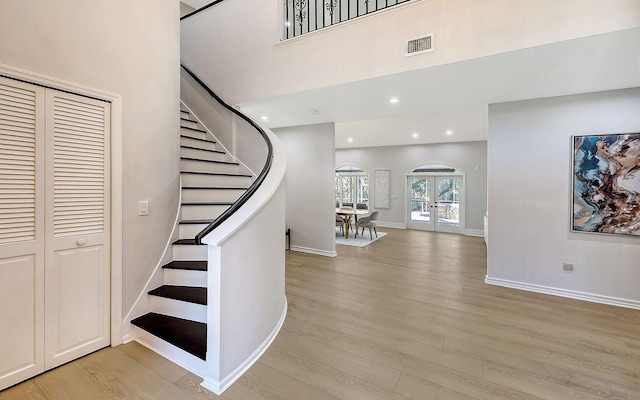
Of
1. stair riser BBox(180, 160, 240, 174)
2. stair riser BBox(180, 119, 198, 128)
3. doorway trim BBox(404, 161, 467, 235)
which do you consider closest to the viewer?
stair riser BBox(180, 160, 240, 174)

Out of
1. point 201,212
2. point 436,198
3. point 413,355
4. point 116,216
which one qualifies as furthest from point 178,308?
point 436,198

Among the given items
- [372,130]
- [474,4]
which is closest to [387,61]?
[474,4]

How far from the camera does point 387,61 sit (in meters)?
3.11

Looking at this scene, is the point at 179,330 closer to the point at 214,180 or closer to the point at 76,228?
the point at 76,228

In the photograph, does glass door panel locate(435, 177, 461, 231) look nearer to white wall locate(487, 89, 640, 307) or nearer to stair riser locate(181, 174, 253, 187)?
white wall locate(487, 89, 640, 307)

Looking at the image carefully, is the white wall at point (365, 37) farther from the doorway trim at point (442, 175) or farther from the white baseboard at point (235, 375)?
the doorway trim at point (442, 175)

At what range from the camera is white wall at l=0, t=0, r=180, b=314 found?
1.96 m

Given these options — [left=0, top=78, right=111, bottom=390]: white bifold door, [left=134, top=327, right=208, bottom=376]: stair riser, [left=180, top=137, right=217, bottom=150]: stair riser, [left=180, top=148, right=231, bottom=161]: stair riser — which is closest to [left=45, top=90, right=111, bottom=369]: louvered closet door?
[left=0, top=78, right=111, bottom=390]: white bifold door

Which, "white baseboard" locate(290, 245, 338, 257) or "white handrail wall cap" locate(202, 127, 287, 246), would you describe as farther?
"white baseboard" locate(290, 245, 338, 257)

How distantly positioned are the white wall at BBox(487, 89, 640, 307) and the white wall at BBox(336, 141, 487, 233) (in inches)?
186

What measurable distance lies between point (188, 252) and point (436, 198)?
8.31 metres

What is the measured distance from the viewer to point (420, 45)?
2938 millimetres

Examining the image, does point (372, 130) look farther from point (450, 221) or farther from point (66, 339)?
point (66, 339)

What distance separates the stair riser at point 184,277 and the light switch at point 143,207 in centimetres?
62
